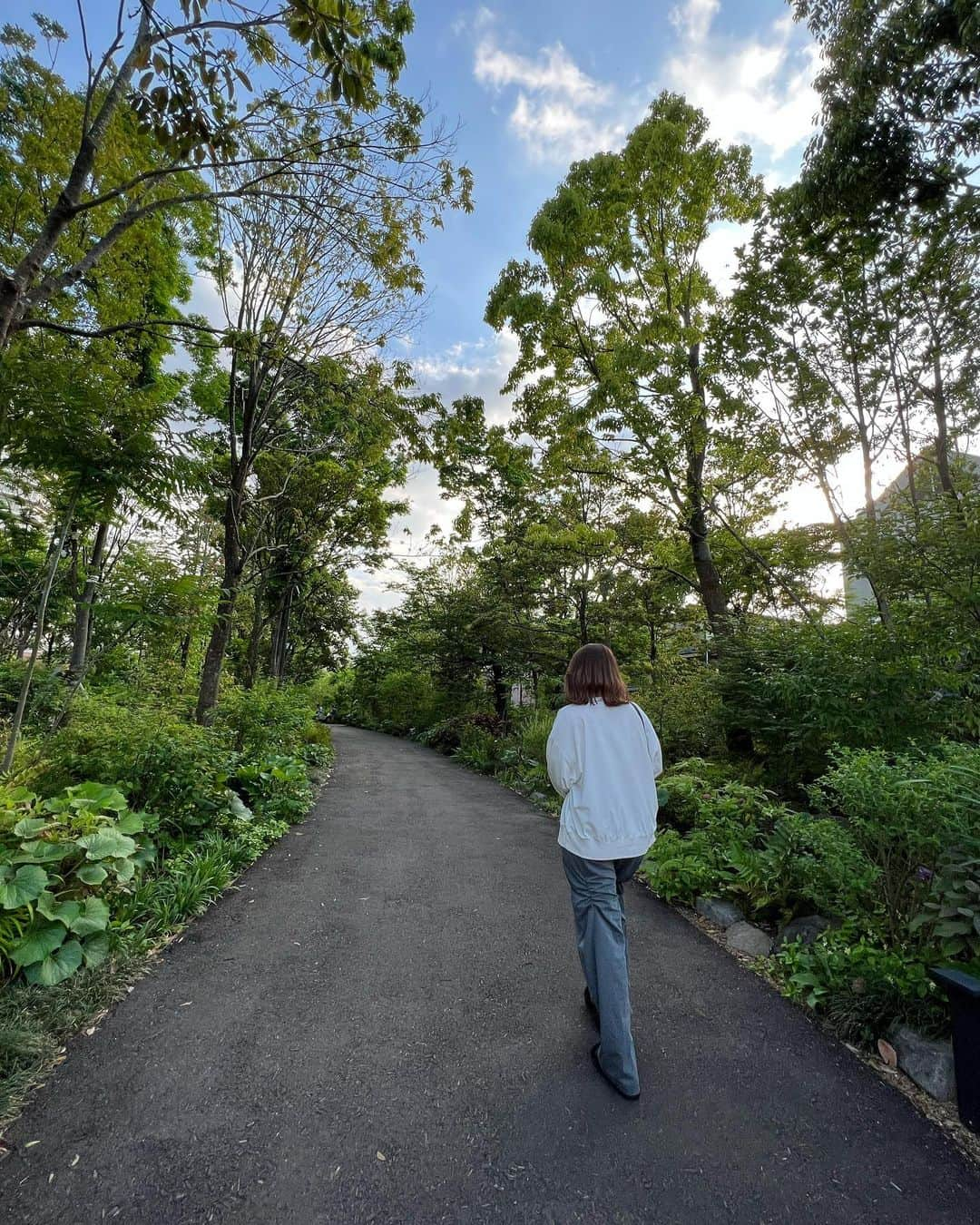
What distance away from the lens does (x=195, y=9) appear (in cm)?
229

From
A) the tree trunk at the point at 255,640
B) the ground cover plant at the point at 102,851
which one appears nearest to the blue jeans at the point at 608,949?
the ground cover plant at the point at 102,851

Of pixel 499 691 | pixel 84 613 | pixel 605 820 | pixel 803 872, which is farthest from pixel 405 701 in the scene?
pixel 605 820

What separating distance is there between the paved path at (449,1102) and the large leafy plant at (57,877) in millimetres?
433

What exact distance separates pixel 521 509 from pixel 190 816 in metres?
9.66

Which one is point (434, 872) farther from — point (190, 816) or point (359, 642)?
point (359, 642)

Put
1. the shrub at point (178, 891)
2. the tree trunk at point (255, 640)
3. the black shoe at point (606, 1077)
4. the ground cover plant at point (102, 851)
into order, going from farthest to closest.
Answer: the tree trunk at point (255, 640) < the shrub at point (178, 891) < the ground cover plant at point (102, 851) < the black shoe at point (606, 1077)

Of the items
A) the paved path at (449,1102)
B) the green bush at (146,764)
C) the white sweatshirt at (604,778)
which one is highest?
the white sweatshirt at (604,778)

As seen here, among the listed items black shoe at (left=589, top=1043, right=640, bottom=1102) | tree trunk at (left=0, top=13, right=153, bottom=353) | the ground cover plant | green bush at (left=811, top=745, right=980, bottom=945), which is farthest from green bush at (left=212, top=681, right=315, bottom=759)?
green bush at (left=811, top=745, right=980, bottom=945)

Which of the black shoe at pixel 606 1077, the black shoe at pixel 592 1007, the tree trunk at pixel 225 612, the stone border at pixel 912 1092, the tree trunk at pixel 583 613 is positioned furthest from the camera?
the tree trunk at pixel 583 613

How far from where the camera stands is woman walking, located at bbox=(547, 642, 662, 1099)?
2.12 m

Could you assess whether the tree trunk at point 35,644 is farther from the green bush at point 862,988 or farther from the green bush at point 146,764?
the green bush at point 862,988

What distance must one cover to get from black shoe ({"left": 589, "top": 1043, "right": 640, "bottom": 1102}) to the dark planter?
1242mm

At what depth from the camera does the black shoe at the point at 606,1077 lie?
2051mm

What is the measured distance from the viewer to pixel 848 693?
14.2 ft
